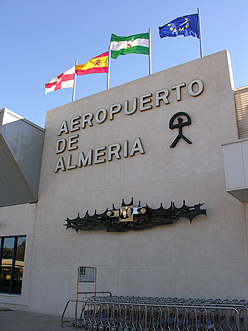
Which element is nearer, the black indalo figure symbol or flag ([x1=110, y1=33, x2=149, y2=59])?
the black indalo figure symbol

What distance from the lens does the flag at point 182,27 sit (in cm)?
1419

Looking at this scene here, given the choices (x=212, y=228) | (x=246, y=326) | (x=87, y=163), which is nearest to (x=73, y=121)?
(x=87, y=163)

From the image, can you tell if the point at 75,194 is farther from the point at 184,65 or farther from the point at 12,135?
the point at 184,65

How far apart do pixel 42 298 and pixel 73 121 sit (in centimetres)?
843

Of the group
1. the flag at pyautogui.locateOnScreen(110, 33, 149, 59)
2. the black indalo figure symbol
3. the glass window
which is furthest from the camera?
the glass window

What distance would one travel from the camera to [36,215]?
1602 cm

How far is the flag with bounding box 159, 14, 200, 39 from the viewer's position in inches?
559

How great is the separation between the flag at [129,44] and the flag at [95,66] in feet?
2.30

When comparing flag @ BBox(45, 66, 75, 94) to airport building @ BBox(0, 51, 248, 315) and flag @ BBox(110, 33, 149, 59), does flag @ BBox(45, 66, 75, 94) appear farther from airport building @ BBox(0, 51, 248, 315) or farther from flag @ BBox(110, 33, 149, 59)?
flag @ BBox(110, 33, 149, 59)

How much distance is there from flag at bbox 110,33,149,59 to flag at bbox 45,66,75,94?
9.31 ft

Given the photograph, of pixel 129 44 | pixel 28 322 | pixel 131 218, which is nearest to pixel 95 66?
pixel 129 44

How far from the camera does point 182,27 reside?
570 inches

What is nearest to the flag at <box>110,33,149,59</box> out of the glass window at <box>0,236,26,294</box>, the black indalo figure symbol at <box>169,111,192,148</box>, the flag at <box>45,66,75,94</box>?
the flag at <box>45,66,75,94</box>

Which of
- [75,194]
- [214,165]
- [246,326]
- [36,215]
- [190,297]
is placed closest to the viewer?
[246,326]
